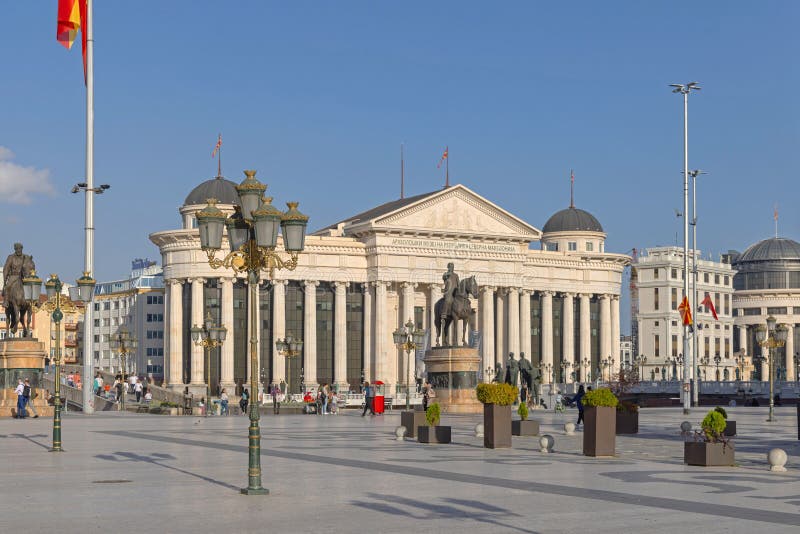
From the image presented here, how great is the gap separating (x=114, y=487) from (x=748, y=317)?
18290 cm

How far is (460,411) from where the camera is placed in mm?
53062

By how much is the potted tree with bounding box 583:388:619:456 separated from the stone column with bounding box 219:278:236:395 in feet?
260

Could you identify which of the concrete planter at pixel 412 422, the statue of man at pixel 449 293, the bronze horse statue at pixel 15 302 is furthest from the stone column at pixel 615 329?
the concrete planter at pixel 412 422

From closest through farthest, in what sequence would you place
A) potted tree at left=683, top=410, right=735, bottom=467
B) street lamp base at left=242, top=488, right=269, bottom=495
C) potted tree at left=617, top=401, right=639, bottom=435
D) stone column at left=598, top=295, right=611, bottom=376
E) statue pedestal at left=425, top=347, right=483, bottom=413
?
1. street lamp base at left=242, top=488, right=269, bottom=495
2. potted tree at left=683, top=410, right=735, bottom=467
3. potted tree at left=617, top=401, right=639, bottom=435
4. statue pedestal at left=425, top=347, right=483, bottom=413
5. stone column at left=598, top=295, right=611, bottom=376

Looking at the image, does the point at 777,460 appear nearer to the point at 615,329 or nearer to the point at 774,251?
the point at 615,329

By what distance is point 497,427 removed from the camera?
30.6 meters

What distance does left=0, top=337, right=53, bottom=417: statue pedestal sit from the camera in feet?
164

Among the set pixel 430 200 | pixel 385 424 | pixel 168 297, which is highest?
pixel 430 200

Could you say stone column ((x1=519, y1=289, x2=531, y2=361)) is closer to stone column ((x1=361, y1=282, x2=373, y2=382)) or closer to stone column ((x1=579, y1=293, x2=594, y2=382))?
stone column ((x1=579, y1=293, x2=594, y2=382))

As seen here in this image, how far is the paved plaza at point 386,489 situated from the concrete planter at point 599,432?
461 millimetres

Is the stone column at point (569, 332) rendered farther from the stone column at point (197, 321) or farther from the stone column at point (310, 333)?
the stone column at point (197, 321)

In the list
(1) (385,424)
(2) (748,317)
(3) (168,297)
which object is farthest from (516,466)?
(2) (748,317)

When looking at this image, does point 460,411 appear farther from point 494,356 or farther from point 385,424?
point 494,356

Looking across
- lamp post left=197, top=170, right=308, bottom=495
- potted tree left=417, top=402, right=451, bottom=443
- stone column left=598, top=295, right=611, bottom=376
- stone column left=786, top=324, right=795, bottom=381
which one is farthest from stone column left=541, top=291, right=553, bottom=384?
lamp post left=197, top=170, right=308, bottom=495
